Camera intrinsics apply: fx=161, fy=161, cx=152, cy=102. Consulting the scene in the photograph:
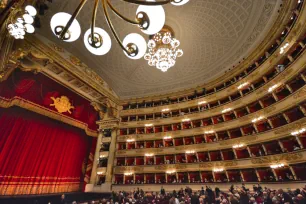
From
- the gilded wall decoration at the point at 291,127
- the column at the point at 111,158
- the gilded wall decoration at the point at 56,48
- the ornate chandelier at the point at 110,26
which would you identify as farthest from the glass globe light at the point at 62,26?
the column at the point at 111,158

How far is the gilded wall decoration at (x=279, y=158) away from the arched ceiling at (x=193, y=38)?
24.3 ft

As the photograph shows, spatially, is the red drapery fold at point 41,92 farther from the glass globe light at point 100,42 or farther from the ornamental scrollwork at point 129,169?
the glass globe light at point 100,42

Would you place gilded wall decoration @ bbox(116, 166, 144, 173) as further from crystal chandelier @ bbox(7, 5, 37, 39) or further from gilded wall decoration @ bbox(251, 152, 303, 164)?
crystal chandelier @ bbox(7, 5, 37, 39)

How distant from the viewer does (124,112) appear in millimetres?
17141

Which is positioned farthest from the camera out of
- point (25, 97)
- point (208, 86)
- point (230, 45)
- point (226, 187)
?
point (208, 86)

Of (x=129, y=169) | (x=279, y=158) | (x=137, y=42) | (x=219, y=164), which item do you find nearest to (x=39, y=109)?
(x=129, y=169)

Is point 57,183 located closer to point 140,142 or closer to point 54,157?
point 54,157

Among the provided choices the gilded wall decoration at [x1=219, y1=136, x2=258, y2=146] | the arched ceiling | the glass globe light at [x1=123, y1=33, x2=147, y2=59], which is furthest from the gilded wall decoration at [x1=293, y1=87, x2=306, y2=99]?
the glass globe light at [x1=123, y1=33, x2=147, y2=59]

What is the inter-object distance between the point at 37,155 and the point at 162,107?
10768mm

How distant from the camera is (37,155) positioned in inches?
413

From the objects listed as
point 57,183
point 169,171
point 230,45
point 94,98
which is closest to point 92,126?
point 94,98

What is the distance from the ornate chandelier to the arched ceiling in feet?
27.5

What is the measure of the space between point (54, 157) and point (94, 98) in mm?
5399

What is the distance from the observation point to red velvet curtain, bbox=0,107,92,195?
9086 mm
